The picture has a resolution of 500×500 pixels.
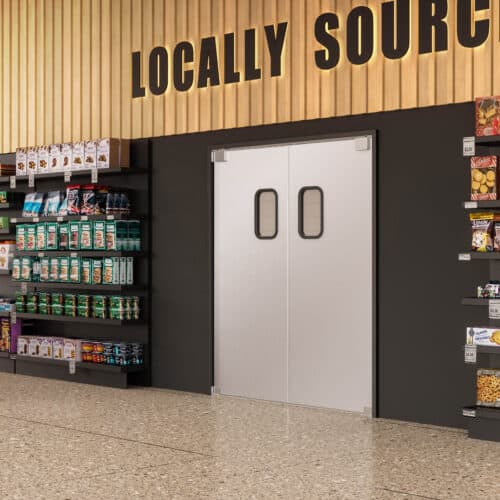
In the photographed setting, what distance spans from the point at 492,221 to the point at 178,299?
3322 millimetres

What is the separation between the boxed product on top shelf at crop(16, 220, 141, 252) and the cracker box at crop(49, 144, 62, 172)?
541 millimetres

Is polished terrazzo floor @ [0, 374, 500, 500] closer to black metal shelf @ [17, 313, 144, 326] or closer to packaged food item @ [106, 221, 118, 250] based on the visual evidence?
black metal shelf @ [17, 313, 144, 326]

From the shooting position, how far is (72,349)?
909 cm

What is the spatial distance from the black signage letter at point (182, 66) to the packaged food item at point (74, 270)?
1.89 metres

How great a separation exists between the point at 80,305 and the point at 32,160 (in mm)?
1615

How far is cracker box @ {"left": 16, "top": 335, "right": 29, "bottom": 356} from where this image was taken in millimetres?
9594

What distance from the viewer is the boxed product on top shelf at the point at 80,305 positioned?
8.83m

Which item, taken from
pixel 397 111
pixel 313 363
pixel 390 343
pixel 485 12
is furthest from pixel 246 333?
pixel 485 12

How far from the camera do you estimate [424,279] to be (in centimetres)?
714

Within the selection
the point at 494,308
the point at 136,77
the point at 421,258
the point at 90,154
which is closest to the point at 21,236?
the point at 90,154

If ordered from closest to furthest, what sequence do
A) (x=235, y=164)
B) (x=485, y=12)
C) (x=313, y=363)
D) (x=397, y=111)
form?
(x=485, y=12) → (x=397, y=111) → (x=313, y=363) → (x=235, y=164)

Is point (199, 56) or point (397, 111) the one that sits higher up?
point (199, 56)

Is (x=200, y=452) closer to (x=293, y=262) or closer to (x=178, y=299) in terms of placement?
(x=293, y=262)

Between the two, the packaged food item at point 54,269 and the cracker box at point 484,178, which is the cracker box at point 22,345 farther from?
the cracker box at point 484,178
